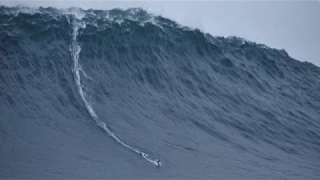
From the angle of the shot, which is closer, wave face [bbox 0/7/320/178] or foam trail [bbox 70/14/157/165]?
wave face [bbox 0/7/320/178]

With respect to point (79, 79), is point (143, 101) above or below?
below

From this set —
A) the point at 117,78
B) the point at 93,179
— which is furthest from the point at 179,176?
the point at 117,78

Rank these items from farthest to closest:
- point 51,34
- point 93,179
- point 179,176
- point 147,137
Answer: point 51,34, point 147,137, point 179,176, point 93,179

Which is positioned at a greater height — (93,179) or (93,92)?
(93,92)

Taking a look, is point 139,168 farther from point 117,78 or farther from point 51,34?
point 51,34

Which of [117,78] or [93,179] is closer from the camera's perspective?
[93,179]

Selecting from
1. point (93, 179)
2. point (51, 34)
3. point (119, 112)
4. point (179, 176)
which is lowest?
point (93, 179)

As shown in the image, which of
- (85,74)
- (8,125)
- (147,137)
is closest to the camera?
(8,125)

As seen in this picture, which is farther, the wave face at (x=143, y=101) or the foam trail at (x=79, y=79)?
the foam trail at (x=79, y=79)
